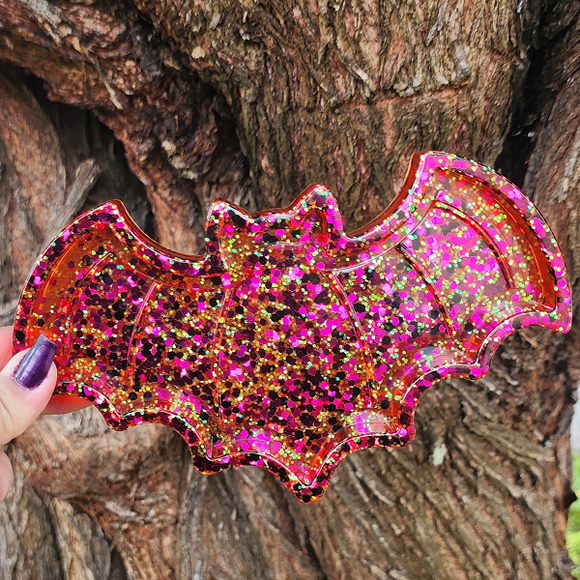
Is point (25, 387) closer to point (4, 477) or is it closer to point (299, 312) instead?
point (4, 477)

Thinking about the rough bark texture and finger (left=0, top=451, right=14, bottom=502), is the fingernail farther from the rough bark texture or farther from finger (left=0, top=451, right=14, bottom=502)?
the rough bark texture

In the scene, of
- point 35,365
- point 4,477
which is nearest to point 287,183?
point 35,365

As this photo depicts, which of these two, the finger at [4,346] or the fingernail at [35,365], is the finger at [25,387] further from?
the finger at [4,346]

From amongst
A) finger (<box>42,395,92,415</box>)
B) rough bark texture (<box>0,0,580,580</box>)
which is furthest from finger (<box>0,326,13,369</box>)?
rough bark texture (<box>0,0,580,580</box>)

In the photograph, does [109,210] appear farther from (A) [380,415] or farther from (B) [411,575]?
(B) [411,575]

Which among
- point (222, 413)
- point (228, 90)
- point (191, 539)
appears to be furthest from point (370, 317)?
point (191, 539)

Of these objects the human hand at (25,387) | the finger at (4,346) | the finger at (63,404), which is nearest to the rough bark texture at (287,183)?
the finger at (63,404)
